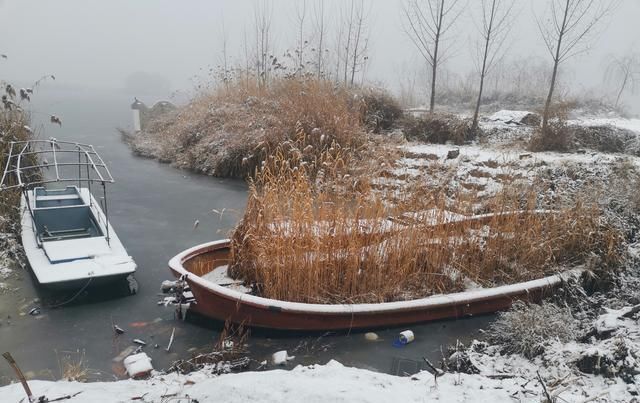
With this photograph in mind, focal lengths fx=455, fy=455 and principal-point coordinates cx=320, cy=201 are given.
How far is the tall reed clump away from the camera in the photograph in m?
3.43

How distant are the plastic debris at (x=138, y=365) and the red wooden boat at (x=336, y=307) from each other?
595 millimetres

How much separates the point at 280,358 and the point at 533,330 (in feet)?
5.44

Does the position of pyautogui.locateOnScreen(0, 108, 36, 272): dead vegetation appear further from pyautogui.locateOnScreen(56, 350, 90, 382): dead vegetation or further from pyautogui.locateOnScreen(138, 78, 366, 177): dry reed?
pyautogui.locateOnScreen(138, 78, 366, 177): dry reed

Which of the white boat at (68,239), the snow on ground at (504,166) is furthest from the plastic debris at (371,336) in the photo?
the snow on ground at (504,166)

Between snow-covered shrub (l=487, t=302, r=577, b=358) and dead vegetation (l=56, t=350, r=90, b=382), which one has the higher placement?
snow-covered shrub (l=487, t=302, r=577, b=358)

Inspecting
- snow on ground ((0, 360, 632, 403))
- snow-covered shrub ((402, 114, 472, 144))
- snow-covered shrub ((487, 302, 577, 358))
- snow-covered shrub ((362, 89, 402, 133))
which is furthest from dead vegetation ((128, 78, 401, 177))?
snow on ground ((0, 360, 632, 403))

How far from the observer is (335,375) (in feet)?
8.18

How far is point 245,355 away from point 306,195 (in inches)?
48.6

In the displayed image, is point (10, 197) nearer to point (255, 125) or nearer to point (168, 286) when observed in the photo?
point (168, 286)

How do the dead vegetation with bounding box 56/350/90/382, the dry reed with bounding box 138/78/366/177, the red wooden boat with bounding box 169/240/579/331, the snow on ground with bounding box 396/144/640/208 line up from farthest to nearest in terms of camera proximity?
1. the dry reed with bounding box 138/78/366/177
2. the snow on ground with bounding box 396/144/640/208
3. the red wooden boat with bounding box 169/240/579/331
4. the dead vegetation with bounding box 56/350/90/382

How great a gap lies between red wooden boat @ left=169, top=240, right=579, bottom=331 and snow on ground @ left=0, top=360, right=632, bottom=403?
0.59 m

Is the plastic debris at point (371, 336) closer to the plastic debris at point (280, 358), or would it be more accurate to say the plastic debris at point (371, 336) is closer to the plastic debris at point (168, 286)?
the plastic debris at point (280, 358)

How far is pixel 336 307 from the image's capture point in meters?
3.19

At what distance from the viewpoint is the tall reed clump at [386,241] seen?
343 centimetres
